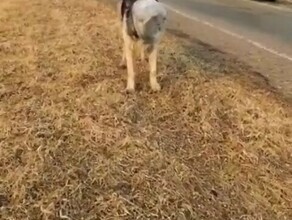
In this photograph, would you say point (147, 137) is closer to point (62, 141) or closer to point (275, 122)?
point (62, 141)

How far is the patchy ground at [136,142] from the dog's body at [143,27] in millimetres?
226

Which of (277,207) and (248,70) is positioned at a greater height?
(277,207)

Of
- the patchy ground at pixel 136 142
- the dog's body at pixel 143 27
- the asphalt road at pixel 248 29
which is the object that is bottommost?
the asphalt road at pixel 248 29

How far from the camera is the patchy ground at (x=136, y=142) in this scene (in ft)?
13.2

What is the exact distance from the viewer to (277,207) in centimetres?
419

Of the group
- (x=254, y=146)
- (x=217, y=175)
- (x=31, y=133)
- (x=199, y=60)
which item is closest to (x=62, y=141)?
(x=31, y=133)

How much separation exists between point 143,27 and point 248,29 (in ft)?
18.8

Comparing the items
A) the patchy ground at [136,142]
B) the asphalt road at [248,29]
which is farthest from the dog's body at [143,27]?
the asphalt road at [248,29]

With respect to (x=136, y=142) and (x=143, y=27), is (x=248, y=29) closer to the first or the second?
(x=143, y=27)

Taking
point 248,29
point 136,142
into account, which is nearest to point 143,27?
point 136,142

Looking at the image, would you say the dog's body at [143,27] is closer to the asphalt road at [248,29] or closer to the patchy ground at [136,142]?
the patchy ground at [136,142]

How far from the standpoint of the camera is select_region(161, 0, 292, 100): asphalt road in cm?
764

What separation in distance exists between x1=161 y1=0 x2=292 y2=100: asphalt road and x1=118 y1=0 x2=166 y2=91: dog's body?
5.48 ft

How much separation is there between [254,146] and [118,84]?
159cm
